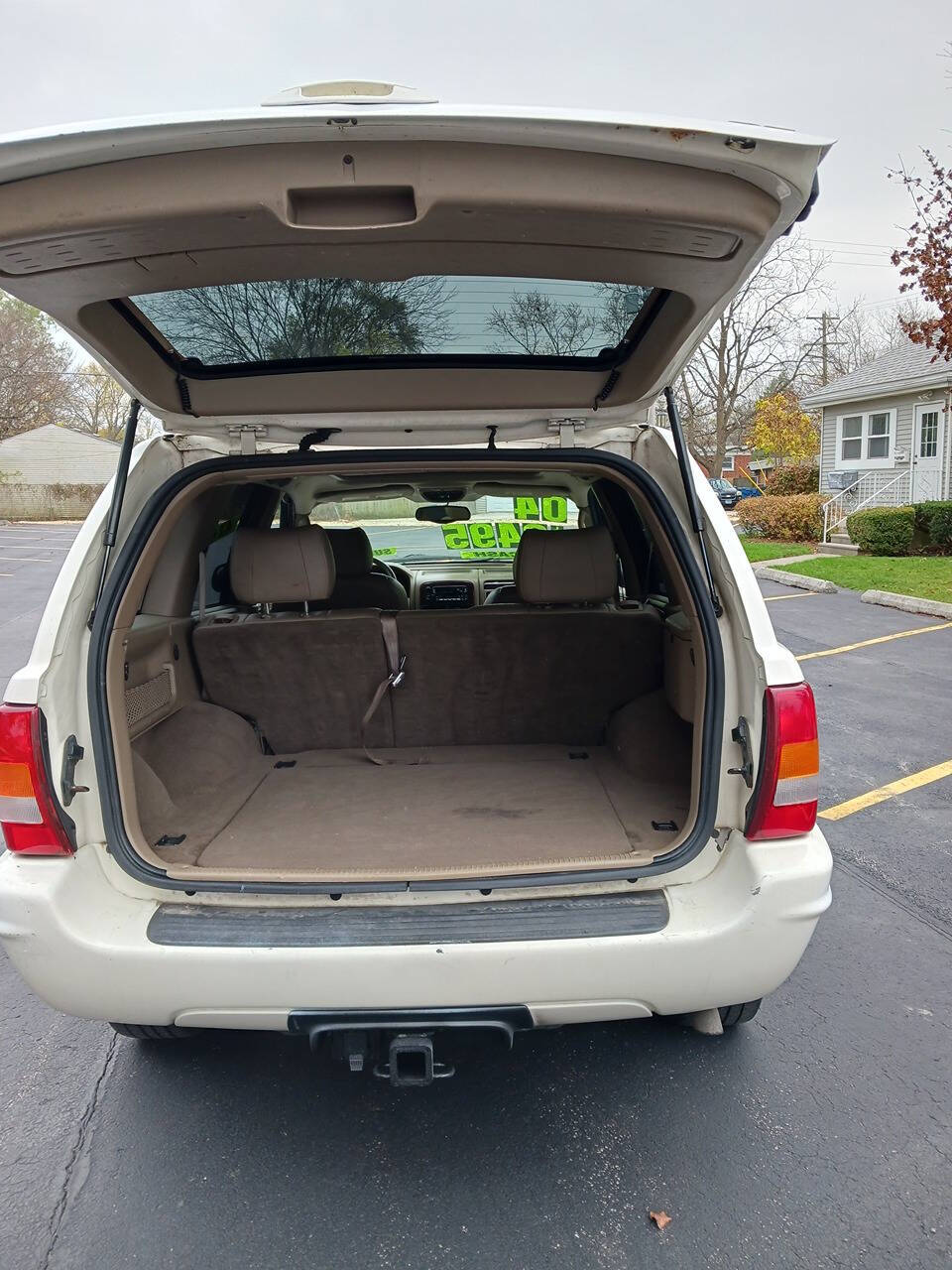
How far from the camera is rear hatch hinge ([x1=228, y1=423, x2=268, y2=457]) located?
255cm

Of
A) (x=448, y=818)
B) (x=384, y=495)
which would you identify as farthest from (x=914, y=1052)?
(x=384, y=495)

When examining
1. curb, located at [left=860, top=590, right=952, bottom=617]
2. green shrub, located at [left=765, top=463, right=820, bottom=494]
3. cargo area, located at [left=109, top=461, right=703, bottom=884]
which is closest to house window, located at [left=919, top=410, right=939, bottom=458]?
green shrub, located at [left=765, top=463, right=820, bottom=494]

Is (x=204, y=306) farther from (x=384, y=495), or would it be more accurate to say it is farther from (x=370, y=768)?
(x=384, y=495)

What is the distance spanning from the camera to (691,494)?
89.6 inches

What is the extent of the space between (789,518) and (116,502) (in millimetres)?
A: 20080

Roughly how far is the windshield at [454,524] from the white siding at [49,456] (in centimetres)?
4623

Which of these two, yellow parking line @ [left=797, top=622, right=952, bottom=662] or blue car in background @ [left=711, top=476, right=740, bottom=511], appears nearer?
yellow parking line @ [left=797, top=622, right=952, bottom=662]

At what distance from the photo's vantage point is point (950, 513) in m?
15.7

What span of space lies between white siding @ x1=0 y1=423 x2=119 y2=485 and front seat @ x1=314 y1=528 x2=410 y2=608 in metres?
47.7

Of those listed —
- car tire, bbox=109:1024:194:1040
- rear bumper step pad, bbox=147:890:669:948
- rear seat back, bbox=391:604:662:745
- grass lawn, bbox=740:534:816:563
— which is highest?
rear seat back, bbox=391:604:662:745

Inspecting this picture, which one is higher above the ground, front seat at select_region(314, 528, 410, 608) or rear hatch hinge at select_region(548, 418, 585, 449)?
rear hatch hinge at select_region(548, 418, 585, 449)

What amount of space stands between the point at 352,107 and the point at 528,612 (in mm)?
2283

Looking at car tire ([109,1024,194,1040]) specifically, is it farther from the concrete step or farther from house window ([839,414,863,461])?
house window ([839,414,863,461])

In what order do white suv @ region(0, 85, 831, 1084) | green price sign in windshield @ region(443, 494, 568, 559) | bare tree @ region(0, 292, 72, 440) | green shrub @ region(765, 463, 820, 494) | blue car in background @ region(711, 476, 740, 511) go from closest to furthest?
white suv @ region(0, 85, 831, 1084) → green price sign in windshield @ region(443, 494, 568, 559) → green shrub @ region(765, 463, 820, 494) → blue car in background @ region(711, 476, 740, 511) → bare tree @ region(0, 292, 72, 440)
